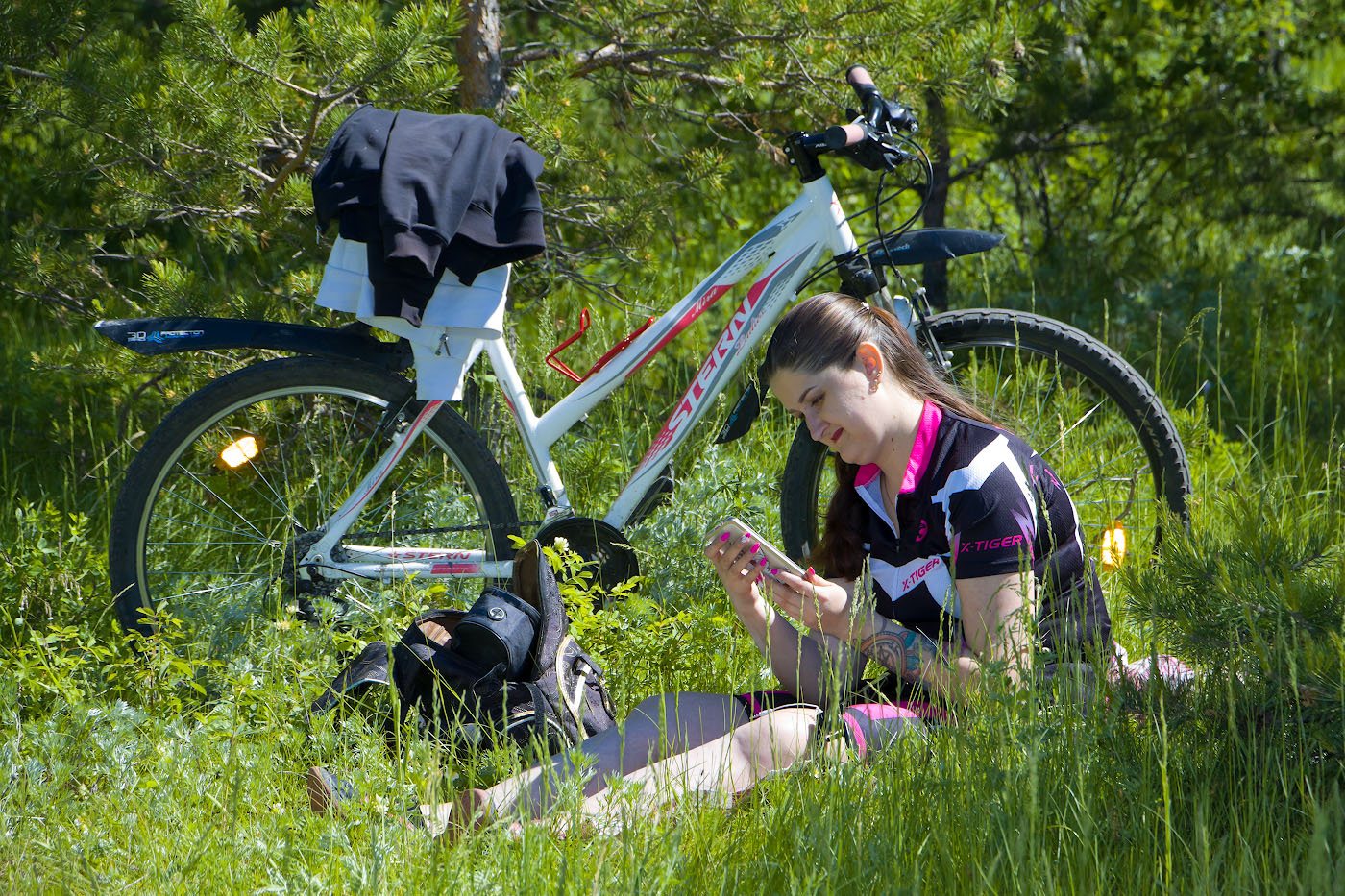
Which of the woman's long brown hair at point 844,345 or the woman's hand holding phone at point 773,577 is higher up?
the woman's long brown hair at point 844,345

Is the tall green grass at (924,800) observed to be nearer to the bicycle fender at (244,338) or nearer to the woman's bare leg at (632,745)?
the woman's bare leg at (632,745)

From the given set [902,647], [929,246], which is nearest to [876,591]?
[902,647]

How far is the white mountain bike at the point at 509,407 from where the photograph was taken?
277 centimetres

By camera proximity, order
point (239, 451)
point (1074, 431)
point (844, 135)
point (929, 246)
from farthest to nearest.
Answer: point (1074, 431)
point (239, 451)
point (929, 246)
point (844, 135)

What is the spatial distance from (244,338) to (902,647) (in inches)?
68.0

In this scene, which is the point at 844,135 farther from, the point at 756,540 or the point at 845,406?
the point at 756,540

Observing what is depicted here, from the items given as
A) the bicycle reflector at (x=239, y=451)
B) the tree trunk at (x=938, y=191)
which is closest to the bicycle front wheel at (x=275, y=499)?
the bicycle reflector at (x=239, y=451)

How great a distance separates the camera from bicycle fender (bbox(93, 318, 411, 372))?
274cm

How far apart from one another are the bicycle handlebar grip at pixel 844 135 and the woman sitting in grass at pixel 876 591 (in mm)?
650

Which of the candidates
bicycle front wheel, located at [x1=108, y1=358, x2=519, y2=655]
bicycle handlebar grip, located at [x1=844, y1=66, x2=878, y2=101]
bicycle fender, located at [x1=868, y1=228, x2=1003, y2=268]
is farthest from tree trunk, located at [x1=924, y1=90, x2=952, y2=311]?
bicycle front wheel, located at [x1=108, y1=358, x2=519, y2=655]

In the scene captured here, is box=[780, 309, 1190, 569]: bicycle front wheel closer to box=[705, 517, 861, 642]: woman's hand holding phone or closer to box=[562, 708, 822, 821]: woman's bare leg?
box=[705, 517, 861, 642]: woman's hand holding phone

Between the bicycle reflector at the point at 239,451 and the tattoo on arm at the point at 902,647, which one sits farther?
the bicycle reflector at the point at 239,451

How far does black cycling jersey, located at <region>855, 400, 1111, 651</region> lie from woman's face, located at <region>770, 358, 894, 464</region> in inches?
3.5

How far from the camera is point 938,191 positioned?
4.90 m
